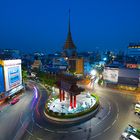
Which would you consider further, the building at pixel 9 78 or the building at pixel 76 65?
the building at pixel 76 65

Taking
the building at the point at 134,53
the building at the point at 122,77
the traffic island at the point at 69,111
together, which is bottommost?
the traffic island at the point at 69,111

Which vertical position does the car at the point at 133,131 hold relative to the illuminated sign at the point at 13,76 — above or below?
below

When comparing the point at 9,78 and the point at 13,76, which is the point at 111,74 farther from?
the point at 9,78

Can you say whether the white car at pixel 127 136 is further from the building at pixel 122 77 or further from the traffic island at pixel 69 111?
the building at pixel 122 77

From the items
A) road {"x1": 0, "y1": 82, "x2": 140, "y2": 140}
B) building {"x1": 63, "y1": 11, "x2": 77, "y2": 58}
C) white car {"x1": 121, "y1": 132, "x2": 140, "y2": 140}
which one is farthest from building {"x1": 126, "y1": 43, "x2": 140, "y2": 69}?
white car {"x1": 121, "y1": 132, "x2": 140, "y2": 140}

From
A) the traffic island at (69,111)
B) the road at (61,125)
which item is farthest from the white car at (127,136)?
the traffic island at (69,111)

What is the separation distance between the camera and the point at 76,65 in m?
70.2

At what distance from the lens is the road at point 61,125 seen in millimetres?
25641

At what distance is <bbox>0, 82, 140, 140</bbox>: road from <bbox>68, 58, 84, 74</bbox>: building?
99.4 ft

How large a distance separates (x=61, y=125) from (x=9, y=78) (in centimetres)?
2050

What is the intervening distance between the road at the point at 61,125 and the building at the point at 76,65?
30310 mm

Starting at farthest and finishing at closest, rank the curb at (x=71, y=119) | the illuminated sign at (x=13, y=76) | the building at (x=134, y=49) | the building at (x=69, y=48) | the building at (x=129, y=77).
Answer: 1. the building at (x=69, y=48)
2. the building at (x=134, y=49)
3. the building at (x=129, y=77)
4. the illuminated sign at (x=13, y=76)
5. the curb at (x=71, y=119)

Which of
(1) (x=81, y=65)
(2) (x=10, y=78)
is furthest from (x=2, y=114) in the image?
(1) (x=81, y=65)

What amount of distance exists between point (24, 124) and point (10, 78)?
54.0 ft
